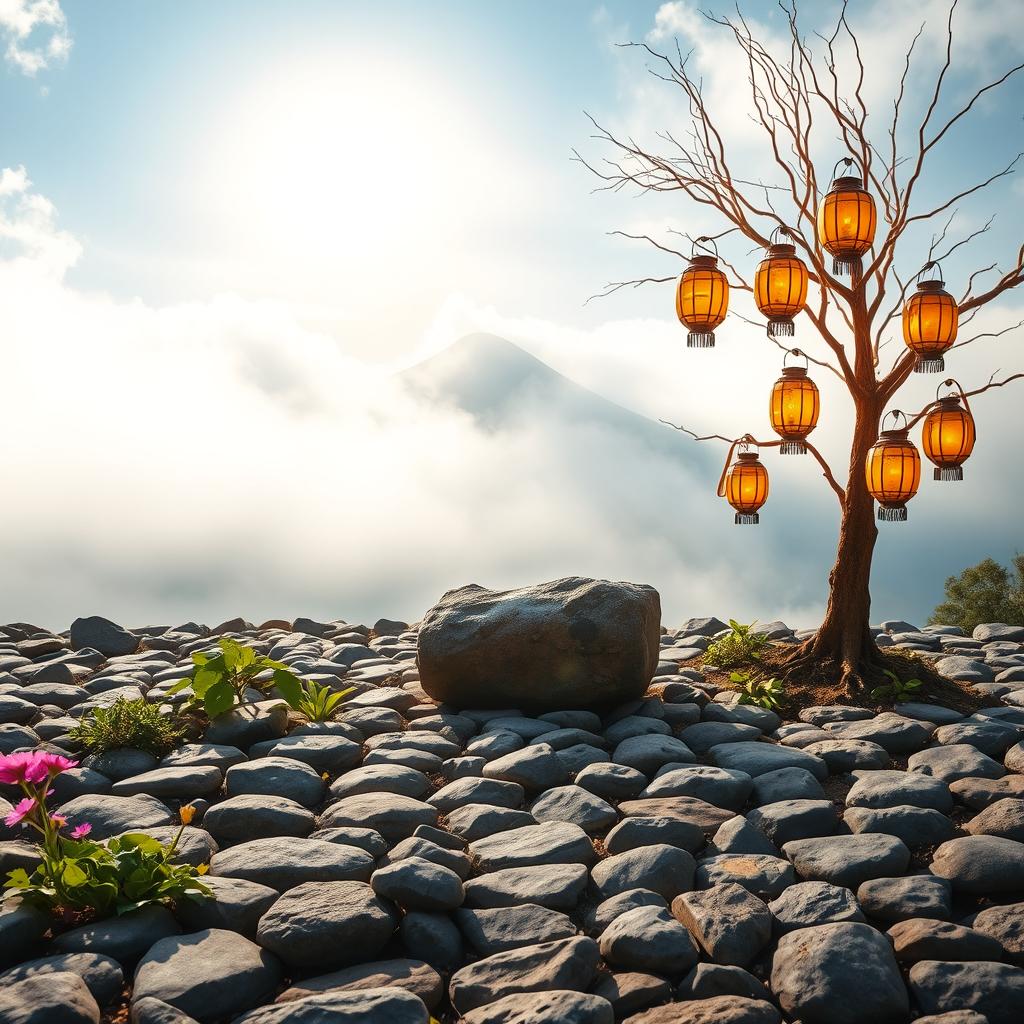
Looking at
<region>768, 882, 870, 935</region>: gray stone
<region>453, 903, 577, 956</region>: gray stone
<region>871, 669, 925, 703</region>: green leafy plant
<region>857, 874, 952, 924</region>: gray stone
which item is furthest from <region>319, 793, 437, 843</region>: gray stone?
<region>871, 669, 925, 703</region>: green leafy plant

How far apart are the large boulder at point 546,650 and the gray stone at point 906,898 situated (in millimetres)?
2465

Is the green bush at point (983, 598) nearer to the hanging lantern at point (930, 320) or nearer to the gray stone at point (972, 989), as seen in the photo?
the hanging lantern at point (930, 320)

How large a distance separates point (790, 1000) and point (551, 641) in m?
3.12

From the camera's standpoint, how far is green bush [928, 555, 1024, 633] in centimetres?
1235

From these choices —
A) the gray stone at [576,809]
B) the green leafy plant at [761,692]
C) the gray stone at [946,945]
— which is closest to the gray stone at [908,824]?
the gray stone at [946,945]

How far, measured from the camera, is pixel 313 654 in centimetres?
788

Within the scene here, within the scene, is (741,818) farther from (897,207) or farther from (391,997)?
(897,207)

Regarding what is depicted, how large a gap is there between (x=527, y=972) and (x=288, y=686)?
2.92m

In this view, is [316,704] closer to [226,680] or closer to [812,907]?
[226,680]

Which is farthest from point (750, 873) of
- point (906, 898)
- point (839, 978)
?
point (839, 978)

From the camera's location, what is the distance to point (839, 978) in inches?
114

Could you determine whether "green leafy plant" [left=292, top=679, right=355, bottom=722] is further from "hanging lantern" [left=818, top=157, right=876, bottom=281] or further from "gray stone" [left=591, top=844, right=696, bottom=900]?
"hanging lantern" [left=818, top=157, right=876, bottom=281]

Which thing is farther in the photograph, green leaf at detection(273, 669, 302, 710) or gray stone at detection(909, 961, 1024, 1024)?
green leaf at detection(273, 669, 302, 710)

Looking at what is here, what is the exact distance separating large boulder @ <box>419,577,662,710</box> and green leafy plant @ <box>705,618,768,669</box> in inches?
53.8
